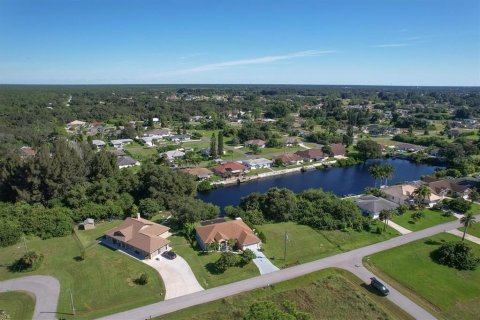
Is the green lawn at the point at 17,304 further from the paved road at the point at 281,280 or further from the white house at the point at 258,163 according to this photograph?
the white house at the point at 258,163

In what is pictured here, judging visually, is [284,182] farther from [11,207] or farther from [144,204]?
[11,207]

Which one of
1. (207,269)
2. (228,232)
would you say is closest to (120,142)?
(228,232)

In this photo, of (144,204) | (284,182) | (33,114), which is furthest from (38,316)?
(33,114)

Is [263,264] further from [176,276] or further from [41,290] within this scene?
[41,290]

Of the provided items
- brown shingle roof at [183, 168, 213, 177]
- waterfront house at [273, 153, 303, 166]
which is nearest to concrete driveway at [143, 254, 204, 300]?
brown shingle roof at [183, 168, 213, 177]

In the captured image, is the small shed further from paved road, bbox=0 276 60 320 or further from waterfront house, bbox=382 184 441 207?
waterfront house, bbox=382 184 441 207
